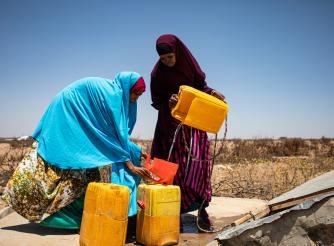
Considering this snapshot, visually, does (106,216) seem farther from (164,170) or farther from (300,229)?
(300,229)

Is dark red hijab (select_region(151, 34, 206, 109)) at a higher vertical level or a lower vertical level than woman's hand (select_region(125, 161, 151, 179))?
higher

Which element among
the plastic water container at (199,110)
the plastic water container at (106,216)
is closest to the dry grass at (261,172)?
the plastic water container at (199,110)

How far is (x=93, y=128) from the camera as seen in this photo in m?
4.26

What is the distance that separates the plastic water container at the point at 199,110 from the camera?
4.10m

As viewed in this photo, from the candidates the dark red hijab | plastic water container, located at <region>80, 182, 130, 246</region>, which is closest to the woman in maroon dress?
the dark red hijab

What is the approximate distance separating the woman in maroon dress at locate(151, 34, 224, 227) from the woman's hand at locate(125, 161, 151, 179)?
0.65m

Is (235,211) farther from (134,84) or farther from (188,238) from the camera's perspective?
(134,84)

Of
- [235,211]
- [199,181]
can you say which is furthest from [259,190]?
[199,181]

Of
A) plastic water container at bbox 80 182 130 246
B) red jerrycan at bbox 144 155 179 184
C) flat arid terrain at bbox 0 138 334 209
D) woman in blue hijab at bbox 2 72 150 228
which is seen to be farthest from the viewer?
flat arid terrain at bbox 0 138 334 209

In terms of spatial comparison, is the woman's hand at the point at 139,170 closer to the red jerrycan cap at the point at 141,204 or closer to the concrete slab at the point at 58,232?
the red jerrycan cap at the point at 141,204

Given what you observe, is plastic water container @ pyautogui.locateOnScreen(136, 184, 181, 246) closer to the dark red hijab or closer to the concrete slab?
the concrete slab

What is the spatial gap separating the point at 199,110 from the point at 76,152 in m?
1.42

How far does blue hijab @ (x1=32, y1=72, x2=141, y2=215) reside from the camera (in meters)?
4.18

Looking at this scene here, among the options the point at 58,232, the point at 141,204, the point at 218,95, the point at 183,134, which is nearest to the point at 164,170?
the point at 141,204
